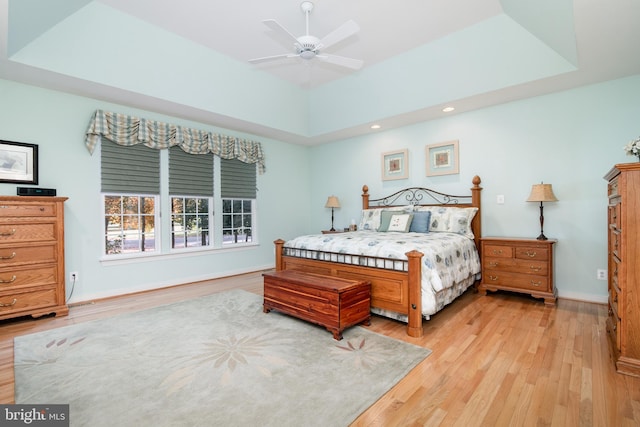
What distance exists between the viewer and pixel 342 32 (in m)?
2.82

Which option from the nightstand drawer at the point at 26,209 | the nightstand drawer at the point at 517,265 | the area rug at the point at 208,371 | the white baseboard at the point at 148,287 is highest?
the nightstand drawer at the point at 26,209

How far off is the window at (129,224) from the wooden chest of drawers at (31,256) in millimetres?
806

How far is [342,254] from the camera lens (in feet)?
10.7

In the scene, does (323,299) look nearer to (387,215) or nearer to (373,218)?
(387,215)

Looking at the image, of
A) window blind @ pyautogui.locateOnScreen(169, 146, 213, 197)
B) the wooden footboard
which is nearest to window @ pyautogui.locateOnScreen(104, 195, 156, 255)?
window blind @ pyautogui.locateOnScreen(169, 146, 213, 197)

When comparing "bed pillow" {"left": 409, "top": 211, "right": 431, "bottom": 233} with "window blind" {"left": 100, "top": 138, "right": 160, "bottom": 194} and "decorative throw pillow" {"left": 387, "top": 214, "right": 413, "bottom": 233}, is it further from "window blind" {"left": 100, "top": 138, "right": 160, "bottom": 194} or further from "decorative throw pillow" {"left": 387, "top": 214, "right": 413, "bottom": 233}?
"window blind" {"left": 100, "top": 138, "right": 160, "bottom": 194}

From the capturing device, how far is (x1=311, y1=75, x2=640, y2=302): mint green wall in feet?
11.5

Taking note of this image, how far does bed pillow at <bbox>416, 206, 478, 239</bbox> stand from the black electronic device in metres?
4.69

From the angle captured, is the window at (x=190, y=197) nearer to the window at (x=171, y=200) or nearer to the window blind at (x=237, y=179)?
the window at (x=171, y=200)

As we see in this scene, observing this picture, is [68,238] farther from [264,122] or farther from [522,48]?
[522,48]

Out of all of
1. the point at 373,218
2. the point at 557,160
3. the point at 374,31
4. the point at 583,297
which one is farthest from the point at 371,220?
the point at 583,297

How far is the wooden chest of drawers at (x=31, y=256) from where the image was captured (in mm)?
3020

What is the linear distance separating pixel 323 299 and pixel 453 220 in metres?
2.43

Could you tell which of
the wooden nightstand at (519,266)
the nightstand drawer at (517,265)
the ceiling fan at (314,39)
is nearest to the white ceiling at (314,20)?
the ceiling fan at (314,39)
